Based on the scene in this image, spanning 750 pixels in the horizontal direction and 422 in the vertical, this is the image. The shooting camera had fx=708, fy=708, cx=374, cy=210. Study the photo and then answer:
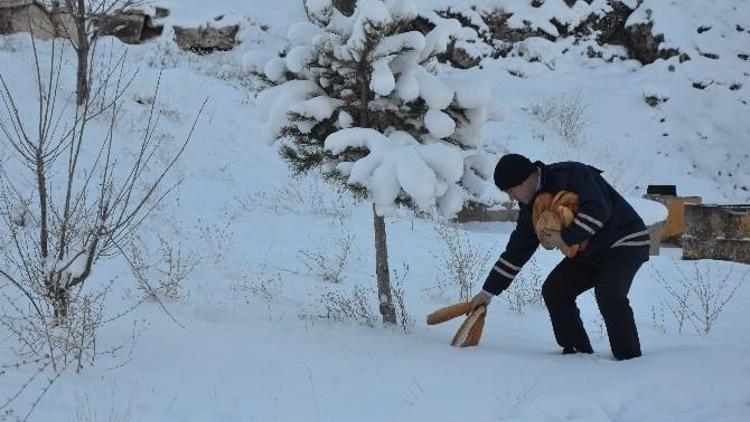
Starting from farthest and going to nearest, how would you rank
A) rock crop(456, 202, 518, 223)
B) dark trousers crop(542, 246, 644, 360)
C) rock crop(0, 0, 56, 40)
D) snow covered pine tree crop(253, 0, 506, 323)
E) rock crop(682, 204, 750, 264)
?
rock crop(0, 0, 56, 40) → rock crop(456, 202, 518, 223) → rock crop(682, 204, 750, 264) → snow covered pine tree crop(253, 0, 506, 323) → dark trousers crop(542, 246, 644, 360)

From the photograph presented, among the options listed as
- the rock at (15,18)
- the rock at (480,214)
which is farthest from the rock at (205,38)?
the rock at (480,214)

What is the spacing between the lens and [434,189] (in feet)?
14.1

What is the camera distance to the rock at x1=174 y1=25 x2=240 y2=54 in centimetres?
1705

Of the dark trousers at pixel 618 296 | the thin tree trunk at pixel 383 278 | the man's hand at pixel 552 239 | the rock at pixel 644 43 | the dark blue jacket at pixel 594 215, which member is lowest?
the thin tree trunk at pixel 383 278

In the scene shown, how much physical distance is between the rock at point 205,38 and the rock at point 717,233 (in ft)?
38.5

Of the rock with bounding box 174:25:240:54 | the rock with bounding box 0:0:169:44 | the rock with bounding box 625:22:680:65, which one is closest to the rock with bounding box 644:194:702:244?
the rock with bounding box 625:22:680:65

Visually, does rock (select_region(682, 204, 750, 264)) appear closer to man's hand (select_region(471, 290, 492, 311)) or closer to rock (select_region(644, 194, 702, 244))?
rock (select_region(644, 194, 702, 244))

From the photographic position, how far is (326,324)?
5016mm

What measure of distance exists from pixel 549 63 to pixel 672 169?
436cm

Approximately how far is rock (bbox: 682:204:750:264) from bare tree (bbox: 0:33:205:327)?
684 cm

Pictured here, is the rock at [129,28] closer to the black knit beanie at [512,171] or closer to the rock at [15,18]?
the rock at [15,18]

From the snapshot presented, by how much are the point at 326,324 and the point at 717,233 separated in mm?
6781

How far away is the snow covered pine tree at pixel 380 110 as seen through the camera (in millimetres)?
4266

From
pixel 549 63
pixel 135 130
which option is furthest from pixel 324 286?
pixel 549 63
